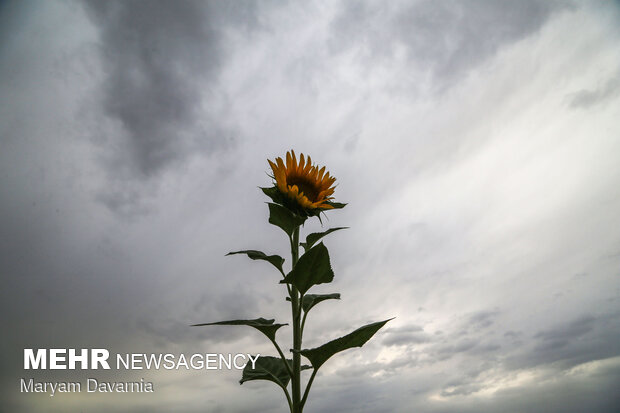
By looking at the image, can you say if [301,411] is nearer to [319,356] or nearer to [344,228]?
[319,356]

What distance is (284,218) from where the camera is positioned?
2.67 metres

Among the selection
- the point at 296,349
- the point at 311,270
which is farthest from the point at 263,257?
the point at 296,349

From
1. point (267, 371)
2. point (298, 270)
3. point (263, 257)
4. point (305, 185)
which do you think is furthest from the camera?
point (305, 185)

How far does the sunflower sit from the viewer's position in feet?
8.98

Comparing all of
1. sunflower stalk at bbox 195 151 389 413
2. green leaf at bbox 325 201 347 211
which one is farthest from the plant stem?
green leaf at bbox 325 201 347 211

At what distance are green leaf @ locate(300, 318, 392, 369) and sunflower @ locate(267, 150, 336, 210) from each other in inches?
36.1

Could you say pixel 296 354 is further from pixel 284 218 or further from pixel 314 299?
pixel 284 218

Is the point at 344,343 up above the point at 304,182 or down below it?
below

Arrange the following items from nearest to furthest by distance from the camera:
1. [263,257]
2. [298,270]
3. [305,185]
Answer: [298,270] < [263,257] < [305,185]

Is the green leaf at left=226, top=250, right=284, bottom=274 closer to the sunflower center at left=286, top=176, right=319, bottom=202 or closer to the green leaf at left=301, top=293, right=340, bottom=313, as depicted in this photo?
the green leaf at left=301, top=293, right=340, bottom=313

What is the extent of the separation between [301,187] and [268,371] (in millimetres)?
1482

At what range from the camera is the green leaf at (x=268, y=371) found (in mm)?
2732

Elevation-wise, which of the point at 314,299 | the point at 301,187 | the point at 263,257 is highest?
the point at 301,187

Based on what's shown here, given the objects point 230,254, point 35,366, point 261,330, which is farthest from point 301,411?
point 35,366
